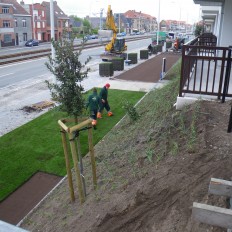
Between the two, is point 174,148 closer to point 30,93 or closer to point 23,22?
point 30,93

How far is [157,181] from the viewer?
4.96m

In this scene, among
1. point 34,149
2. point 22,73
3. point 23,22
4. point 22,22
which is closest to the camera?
point 34,149

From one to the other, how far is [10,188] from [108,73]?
16086 millimetres

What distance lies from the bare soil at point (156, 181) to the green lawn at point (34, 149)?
111 centimetres

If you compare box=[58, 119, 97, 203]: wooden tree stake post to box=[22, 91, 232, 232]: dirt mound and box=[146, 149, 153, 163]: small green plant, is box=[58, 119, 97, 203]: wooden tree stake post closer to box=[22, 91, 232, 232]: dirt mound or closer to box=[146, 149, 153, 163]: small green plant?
box=[22, 91, 232, 232]: dirt mound

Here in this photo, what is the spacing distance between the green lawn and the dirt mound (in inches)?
45.0

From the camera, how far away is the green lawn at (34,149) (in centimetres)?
751

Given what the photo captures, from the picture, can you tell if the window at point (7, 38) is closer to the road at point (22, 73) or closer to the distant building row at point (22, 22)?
the distant building row at point (22, 22)

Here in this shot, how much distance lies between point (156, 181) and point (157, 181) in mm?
17

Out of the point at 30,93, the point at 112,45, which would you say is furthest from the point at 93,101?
the point at 112,45

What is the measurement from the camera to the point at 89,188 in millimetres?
6133

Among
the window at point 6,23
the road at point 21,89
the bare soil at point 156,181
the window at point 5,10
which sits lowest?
the road at point 21,89

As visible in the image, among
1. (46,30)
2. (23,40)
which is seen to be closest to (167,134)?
(23,40)

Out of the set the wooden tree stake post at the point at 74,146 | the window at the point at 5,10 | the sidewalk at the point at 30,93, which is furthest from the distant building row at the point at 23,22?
the wooden tree stake post at the point at 74,146
